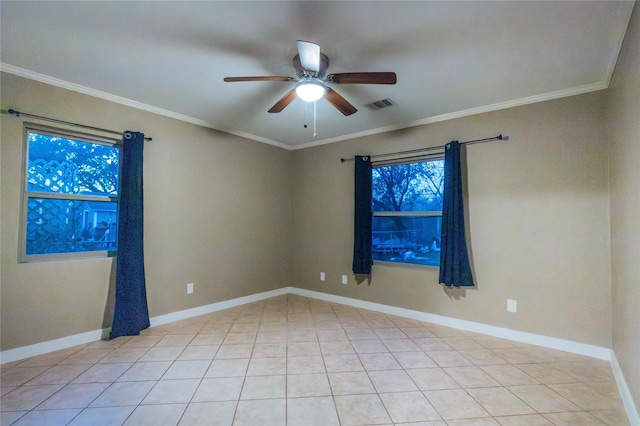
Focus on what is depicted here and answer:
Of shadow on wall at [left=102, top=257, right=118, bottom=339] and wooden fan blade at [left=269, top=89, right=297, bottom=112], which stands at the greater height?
wooden fan blade at [left=269, top=89, right=297, bottom=112]

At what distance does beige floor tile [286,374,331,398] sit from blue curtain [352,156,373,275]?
6.27 feet

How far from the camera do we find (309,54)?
6.10 feet

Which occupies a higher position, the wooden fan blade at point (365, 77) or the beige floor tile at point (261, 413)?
the wooden fan blade at point (365, 77)

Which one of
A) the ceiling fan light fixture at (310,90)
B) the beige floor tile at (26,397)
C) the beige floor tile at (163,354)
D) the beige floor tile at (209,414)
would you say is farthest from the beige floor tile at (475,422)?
the beige floor tile at (26,397)

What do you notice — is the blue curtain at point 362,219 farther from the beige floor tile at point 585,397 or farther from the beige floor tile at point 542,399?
the beige floor tile at point 585,397

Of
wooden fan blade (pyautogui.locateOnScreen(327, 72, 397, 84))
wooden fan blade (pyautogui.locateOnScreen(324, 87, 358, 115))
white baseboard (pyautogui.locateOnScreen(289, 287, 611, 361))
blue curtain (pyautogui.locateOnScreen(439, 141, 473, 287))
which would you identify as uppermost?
wooden fan blade (pyautogui.locateOnScreen(324, 87, 358, 115))

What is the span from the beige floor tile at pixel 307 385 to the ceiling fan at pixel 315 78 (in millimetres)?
2249

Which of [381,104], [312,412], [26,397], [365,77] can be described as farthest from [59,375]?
[381,104]

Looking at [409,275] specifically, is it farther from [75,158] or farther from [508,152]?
[75,158]

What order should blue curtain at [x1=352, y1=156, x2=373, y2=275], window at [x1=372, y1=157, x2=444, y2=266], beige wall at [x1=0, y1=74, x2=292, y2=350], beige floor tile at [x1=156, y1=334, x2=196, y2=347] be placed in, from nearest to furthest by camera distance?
beige wall at [x1=0, y1=74, x2=292, y2=350], beige floor tile at [x1=156, y1=334, x2=196, y2=347], window at [x1=372, y1=157, x2=444, y2=266], blue curtain at [x1=352, y1=156, x2=373, y2=275]

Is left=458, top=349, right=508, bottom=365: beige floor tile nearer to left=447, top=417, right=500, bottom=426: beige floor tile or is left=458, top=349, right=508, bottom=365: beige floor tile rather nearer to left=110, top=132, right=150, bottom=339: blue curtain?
left=447, top=417, right=500, bottom=426: beige floor tile

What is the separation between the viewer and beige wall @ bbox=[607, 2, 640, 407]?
1713 mm

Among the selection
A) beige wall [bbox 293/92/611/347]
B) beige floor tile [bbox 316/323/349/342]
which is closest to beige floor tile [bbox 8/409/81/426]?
beige floor tile [bbox 316/323/349/342]

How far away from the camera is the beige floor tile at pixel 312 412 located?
1.73m
